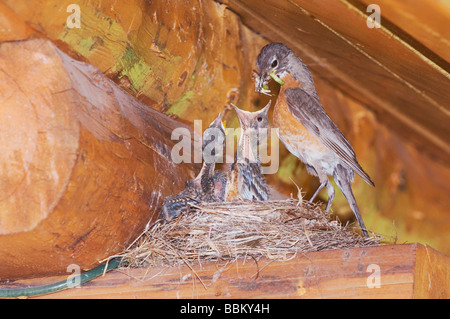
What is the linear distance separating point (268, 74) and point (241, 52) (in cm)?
27

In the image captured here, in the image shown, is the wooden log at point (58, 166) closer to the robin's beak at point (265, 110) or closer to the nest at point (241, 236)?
the nest at point (241, 236)

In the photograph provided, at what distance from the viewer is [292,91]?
118 inches

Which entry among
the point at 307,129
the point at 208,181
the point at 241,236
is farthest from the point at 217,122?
the point at 241,236

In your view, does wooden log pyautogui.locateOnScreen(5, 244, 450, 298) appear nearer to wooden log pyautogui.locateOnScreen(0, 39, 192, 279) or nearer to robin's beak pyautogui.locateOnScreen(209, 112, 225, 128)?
wooden log pyautogui.locateOnScreen(0, 39, 192, 279)

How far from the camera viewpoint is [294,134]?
9.52ft

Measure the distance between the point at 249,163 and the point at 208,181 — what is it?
28 cm

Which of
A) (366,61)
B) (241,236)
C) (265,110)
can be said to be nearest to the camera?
(241,236)

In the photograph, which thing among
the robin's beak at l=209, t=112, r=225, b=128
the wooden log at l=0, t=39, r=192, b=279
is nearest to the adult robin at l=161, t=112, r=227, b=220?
the robin's beak at l=209, t=112, r=225, b=128

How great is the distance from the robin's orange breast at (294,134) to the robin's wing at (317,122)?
0.9 inches

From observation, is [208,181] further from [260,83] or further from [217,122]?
[260,83]

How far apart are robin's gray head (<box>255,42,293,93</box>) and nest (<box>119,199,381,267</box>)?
0.73m

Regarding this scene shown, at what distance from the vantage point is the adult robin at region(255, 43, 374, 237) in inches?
111

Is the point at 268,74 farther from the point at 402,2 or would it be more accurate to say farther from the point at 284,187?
the point at 402,2

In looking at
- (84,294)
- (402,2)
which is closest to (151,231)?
(84,294)
